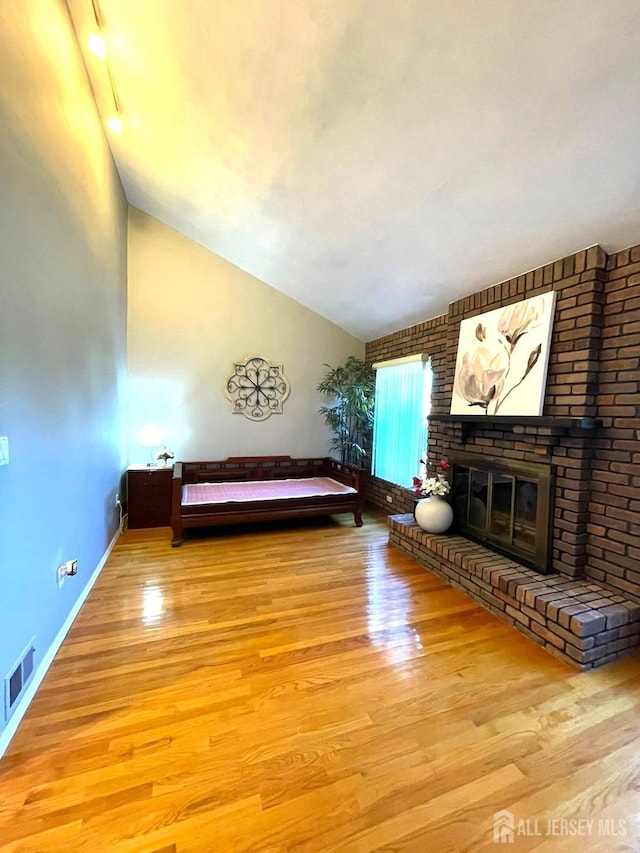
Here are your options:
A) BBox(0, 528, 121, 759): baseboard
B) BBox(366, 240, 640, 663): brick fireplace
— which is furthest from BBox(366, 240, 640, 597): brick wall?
BBox(0, 528, 121, 759): baseboard

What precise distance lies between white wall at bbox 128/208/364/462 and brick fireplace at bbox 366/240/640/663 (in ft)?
9.05

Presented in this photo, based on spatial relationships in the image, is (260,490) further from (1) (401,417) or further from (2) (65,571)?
(2) (65,571)

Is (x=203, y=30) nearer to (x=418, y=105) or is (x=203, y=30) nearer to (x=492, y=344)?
(x=418, y=105)

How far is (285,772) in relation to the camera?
126 centimetres

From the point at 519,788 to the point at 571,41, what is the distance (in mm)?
2841

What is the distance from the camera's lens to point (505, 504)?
2666 mm

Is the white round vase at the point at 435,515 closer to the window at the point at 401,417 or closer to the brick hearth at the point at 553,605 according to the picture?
the brick hearth at the point at 553,605

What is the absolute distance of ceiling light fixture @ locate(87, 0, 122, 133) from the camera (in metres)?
2.05

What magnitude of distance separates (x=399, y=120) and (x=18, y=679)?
3.26m

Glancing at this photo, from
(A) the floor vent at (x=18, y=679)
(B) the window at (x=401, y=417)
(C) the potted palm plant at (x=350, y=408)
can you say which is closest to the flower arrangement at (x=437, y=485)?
(B) the window at (x=401, y=417)

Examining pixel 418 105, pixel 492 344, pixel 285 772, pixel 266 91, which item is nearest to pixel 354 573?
pixel 285 772

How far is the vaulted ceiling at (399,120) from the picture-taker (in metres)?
1.49

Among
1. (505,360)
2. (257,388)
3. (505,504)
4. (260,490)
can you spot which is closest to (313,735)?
(505,504)

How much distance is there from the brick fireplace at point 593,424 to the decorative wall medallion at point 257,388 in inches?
113
